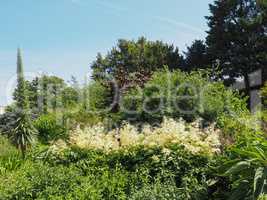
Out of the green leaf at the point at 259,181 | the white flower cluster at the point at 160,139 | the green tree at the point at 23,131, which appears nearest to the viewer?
the green leaf at the point at 259,181

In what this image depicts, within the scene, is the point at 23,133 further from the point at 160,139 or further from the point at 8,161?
the point at 160,139

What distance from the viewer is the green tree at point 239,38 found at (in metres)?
22.9

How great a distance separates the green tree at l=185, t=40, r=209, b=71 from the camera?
24.1 meters

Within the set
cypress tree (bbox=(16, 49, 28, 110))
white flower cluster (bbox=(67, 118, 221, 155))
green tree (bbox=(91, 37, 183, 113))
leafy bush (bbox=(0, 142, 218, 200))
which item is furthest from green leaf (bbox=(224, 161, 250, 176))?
green tree (bbox=(91, 37, 183, 113))

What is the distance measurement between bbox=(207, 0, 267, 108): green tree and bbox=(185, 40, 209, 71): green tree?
516 millimetres

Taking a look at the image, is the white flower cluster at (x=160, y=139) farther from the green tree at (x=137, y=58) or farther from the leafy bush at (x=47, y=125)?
the green tree at (x=137, y=58)

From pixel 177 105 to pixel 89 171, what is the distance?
4942 millimetres

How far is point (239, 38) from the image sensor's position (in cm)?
2316

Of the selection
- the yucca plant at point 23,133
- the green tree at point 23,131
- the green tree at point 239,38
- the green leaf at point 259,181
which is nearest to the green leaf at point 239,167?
the green leaf at point 259,181

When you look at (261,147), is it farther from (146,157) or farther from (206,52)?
(206,52)

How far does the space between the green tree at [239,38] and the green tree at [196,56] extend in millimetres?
516

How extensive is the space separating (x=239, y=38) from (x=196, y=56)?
2.88m

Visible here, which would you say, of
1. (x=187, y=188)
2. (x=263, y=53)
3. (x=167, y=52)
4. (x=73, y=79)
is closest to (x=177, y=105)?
(x=187, y=188)

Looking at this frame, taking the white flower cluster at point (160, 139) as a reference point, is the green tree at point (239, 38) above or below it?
above
